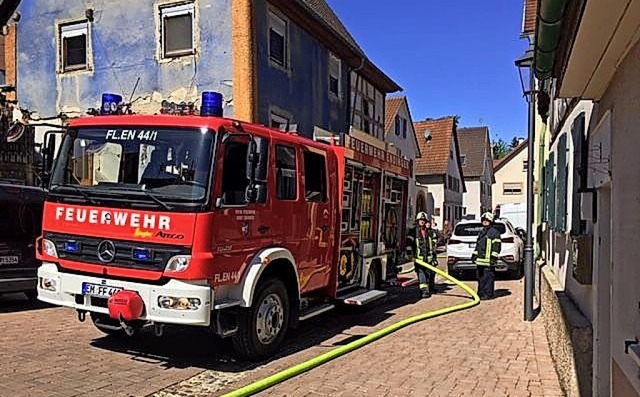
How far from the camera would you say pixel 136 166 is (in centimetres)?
696

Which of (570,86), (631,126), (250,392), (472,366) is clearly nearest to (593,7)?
(631,126)

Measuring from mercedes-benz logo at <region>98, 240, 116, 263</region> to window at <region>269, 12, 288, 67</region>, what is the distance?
10.3 m

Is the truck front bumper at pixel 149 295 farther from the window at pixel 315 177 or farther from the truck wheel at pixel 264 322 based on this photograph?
the window at pixel 315 177

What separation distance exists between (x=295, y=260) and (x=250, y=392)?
2.45m

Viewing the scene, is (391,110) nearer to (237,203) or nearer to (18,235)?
(18,235)

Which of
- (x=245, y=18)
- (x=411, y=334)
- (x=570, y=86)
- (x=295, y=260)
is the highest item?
(x=245, y=18)

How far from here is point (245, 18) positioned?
15.1 m

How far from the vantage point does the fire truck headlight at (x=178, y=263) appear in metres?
6.51

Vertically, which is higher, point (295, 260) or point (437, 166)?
point (437, 166)

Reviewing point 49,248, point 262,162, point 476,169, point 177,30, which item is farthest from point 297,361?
point 476,169

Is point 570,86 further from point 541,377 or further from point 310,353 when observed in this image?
point 310,353

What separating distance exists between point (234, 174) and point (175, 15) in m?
10.2

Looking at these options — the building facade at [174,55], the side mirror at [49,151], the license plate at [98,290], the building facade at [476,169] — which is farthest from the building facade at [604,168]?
the building facade at [476,169]

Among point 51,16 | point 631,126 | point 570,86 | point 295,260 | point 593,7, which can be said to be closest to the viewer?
point 593,7
